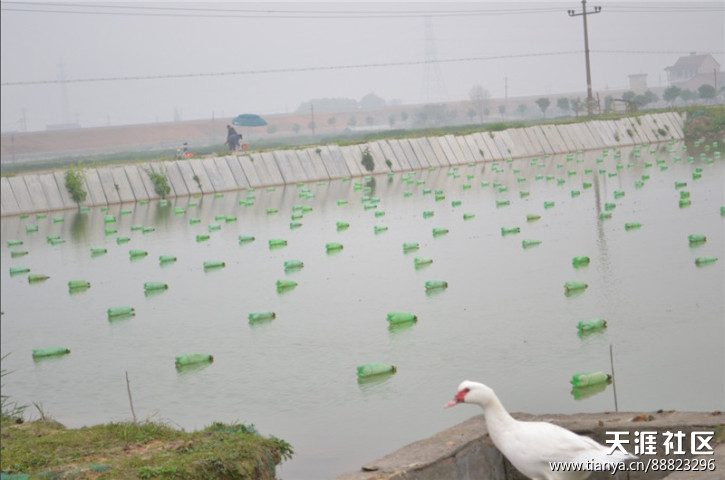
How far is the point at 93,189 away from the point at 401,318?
2512 centimetres

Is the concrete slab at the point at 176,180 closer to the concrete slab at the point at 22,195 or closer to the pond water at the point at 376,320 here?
the concrete slab at the point at 22,195

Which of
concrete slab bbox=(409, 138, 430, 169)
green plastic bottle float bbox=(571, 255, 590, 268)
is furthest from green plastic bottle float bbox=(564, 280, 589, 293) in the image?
concrete slab bbox=(409, 138, 430, 169)

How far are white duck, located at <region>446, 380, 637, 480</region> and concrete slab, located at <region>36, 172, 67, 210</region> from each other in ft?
99.8

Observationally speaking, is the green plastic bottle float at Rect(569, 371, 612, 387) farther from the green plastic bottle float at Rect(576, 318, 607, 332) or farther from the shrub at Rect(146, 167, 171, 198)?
the shrub at Rect(146, 167, 171, 198)

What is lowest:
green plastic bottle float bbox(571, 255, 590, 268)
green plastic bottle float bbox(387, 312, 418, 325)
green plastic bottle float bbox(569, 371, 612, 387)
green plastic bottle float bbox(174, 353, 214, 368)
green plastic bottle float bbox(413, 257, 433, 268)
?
green plastic bottle float bbox(569, 371, 612, 387)

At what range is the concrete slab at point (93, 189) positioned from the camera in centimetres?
3412

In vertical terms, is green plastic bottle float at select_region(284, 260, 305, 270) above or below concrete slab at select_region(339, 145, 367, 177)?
below

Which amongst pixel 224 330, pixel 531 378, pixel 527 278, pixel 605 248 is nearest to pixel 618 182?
pixel 605 248

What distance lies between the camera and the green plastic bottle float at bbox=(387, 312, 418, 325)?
38.5 feet

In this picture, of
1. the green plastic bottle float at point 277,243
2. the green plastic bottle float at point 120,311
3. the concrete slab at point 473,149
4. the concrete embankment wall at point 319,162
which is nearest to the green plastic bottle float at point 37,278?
the green plastic bottle float at point 277,243

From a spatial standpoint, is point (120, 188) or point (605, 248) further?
point (120, 188)

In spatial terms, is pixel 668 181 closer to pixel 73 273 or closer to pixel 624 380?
pixel 73 273

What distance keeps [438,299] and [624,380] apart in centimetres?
482

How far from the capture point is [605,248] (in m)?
15.5
